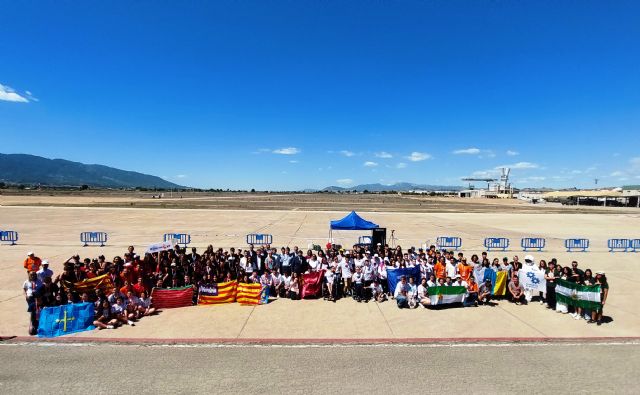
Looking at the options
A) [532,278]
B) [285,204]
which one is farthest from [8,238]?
[285,204]

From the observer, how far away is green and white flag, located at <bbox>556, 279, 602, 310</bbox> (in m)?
10.5

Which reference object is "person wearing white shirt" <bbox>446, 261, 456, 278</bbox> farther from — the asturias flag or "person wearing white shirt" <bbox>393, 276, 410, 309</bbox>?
the asturias flag

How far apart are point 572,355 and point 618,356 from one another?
103cm

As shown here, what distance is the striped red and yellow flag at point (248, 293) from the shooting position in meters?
12.0

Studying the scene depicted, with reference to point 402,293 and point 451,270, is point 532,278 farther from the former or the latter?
point 402,293

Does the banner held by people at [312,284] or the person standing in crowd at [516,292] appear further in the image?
the banner held by people at [312,284]

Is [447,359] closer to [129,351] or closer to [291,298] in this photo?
[291,298]

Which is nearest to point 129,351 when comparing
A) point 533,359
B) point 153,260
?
point 153,260

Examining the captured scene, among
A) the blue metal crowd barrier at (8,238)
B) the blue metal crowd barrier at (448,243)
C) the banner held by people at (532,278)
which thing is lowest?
the blue metal crowd barrier at (8,238)

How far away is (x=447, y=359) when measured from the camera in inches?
316

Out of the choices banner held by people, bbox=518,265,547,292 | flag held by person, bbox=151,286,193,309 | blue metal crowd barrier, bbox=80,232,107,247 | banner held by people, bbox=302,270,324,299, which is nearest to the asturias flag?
flag held by person, bbox=151,286,193,309

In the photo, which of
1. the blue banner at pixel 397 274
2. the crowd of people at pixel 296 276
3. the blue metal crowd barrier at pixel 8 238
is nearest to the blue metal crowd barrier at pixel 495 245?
the crowd of people at pixel 296 276

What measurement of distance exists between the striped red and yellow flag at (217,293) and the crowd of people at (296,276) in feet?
0.88

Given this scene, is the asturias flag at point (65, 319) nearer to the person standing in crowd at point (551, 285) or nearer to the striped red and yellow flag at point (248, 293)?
the striped red and yellow flag at point (248, 293)
